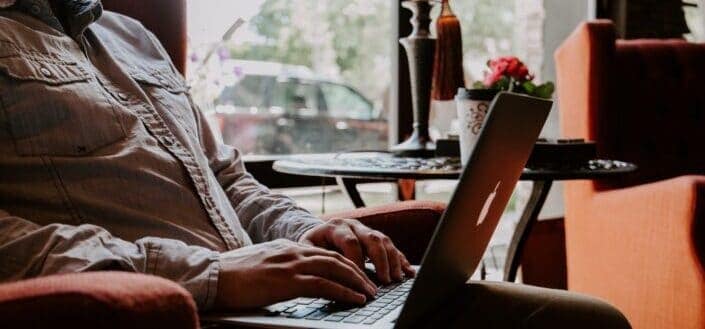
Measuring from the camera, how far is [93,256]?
2.87 ft

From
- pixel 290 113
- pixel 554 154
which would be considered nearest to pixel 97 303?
pixel 554 154

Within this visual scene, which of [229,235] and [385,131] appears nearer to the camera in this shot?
[229,235]

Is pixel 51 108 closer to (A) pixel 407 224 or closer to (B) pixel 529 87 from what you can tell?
(A) pixel 407 224

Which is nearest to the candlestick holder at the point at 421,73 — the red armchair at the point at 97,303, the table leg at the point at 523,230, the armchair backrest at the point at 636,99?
the table leg at the point at 523,230

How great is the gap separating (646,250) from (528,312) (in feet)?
3.18

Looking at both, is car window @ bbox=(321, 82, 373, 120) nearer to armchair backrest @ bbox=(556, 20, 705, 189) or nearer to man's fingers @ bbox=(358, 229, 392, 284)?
armchair backrest @ bbox=(556, 20, 705, 189)

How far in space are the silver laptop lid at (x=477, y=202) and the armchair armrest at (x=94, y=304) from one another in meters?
0.23

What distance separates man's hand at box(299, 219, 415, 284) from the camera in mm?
1091

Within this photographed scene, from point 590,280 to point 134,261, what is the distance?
60.1 inches

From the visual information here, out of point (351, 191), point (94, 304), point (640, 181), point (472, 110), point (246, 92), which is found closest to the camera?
point (94, 304)

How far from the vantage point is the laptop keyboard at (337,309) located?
0.87m

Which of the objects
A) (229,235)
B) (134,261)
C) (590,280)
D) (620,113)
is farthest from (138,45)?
(620,113)

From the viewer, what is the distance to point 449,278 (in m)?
0.91

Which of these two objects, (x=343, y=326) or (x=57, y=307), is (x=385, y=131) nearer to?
(x=343, y=326)
